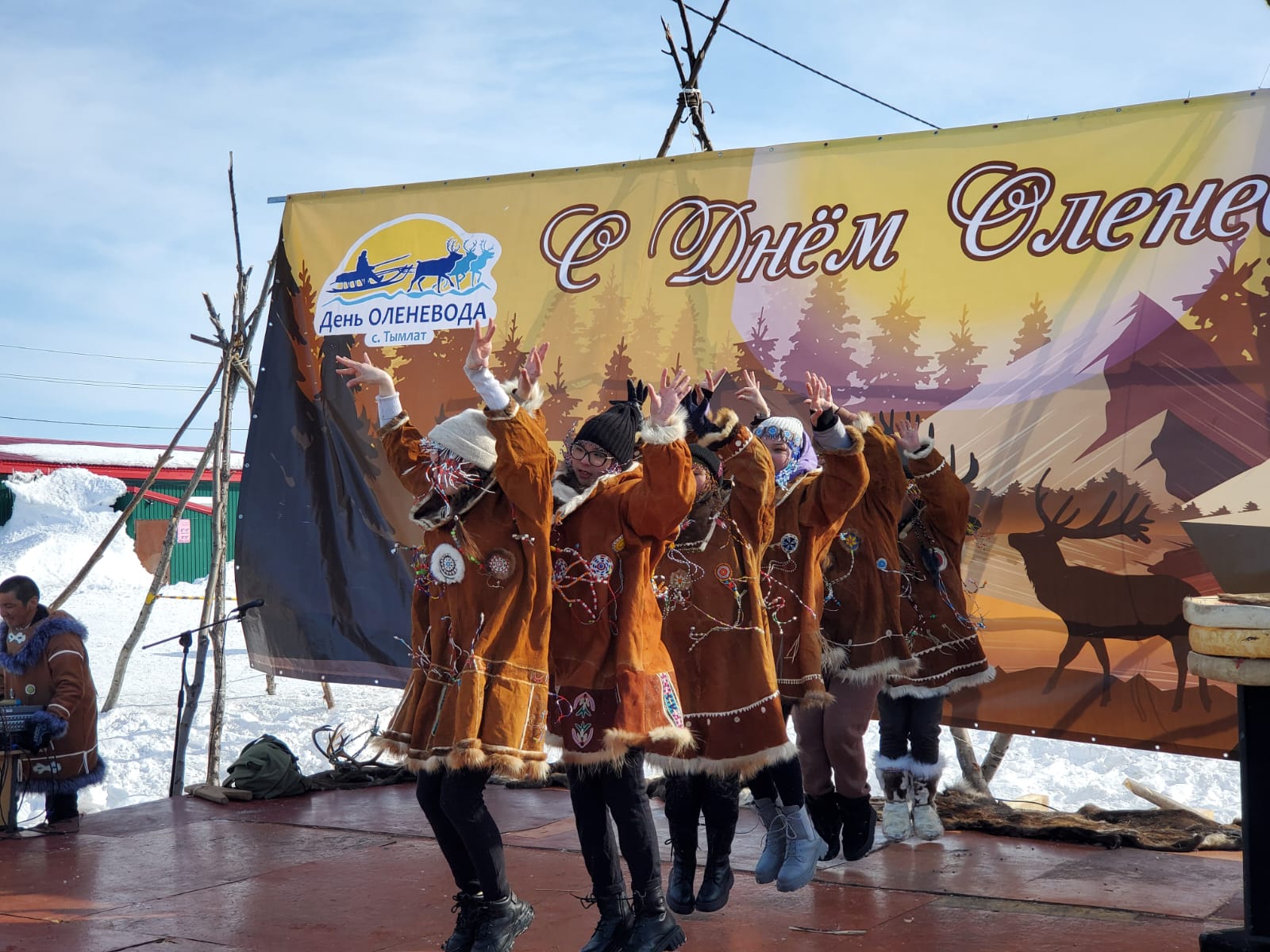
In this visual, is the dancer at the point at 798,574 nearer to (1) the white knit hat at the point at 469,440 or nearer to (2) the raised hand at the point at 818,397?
(2) the raised hand at the point at 818,397

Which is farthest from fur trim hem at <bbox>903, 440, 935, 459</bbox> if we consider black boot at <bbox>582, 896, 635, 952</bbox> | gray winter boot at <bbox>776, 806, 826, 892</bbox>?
black boot at <bbox>582, 896, 635, 952</bbox>

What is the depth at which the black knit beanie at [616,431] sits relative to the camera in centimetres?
342

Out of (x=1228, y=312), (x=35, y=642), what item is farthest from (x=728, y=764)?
(x=35, y=642)

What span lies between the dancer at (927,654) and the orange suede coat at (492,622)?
193cm

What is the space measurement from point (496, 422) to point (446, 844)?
109 centimetres

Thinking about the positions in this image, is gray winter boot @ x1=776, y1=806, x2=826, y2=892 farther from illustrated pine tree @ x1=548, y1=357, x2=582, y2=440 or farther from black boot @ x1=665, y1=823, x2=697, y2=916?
illustrated pine tree @ x1=548, y1=357, x2=582, y2=440

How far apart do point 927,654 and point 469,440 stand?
225cm

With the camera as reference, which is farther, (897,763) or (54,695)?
(54,695)

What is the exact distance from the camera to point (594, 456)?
3.45 metres

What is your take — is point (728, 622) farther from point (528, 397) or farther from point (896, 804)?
point (896, 804)

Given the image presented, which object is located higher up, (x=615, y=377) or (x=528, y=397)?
(x=615, y=377)

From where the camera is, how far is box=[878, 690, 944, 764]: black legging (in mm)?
4816

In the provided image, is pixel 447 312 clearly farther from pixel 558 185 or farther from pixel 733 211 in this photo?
pixel 733 211

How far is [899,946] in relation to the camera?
11.5ft
